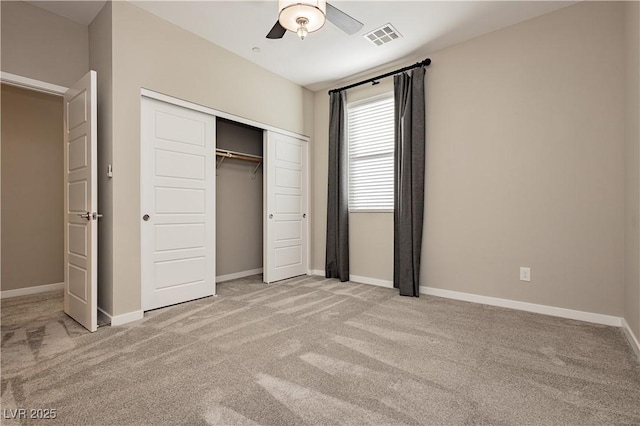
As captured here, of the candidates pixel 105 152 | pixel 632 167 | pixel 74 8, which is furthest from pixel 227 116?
pixel 632 167

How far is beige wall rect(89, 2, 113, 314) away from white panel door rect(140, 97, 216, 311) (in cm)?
28

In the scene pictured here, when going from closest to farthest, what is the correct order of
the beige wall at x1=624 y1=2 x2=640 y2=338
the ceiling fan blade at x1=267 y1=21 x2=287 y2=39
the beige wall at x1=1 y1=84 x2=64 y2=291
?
1. the beige wall at x1=624 y1=2 x2=640 y2=338
2. the ceiling fan blade at x1=267 y1=21 x2=287 y2=39
3. the beige wall at x1=1 y1=84 x2=64 y2=291

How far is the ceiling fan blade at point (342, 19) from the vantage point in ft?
7.64

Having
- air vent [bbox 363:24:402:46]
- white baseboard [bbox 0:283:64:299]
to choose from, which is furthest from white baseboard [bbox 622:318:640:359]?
white baseboard [bbox 0:283:64:299]

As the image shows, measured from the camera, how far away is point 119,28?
283 cm

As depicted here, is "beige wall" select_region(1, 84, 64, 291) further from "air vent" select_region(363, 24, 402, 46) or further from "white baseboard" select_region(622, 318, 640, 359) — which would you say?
"white baseboard" select_region(622, 318, 640, 359)

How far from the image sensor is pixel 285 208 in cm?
461

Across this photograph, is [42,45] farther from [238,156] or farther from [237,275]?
[237,275]

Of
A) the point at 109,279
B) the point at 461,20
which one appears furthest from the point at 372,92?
the point at 109,279

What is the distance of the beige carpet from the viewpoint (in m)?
1.55

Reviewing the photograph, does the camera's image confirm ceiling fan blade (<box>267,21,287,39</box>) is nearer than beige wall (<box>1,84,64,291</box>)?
Yes

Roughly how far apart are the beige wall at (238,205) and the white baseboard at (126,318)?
152 cm

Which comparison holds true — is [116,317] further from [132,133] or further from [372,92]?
[372,92]

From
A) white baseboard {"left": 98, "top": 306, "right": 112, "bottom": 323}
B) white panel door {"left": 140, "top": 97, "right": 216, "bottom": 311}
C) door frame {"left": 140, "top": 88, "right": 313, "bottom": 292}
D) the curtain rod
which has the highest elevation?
the curtain rod
